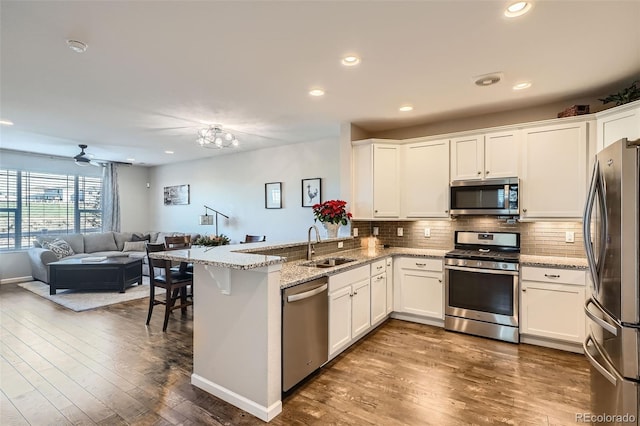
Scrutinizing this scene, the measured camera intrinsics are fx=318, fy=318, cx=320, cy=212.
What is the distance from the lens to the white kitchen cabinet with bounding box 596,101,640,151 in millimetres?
2738

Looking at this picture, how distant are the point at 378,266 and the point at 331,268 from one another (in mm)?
1025

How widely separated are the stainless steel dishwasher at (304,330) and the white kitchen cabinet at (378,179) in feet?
5.97

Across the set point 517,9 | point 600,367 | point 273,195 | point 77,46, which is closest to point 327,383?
point 600,367

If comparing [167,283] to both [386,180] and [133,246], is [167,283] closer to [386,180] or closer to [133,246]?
[386,180]

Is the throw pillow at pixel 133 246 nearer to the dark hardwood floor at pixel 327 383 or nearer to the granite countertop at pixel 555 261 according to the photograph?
the dark hardwood floor at pixel 327 383

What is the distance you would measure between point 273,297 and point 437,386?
1.52 m

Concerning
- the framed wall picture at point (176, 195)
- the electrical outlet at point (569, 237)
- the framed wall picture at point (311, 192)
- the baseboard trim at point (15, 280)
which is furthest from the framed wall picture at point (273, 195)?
the baseboard trim at point (15, 280)

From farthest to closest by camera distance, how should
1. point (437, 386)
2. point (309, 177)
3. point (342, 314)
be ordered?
point (309, 177)
point (342, 314)
point (437, 386)

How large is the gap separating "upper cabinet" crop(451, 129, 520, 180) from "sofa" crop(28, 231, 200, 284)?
218 inches

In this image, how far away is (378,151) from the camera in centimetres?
422

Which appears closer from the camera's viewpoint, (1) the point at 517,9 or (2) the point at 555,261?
(1) the point at 517,9

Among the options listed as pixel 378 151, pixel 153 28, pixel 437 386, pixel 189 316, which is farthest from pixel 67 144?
pixel 437 386

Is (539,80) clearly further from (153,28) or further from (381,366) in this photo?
(153,28)

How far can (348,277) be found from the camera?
305 centimetres
